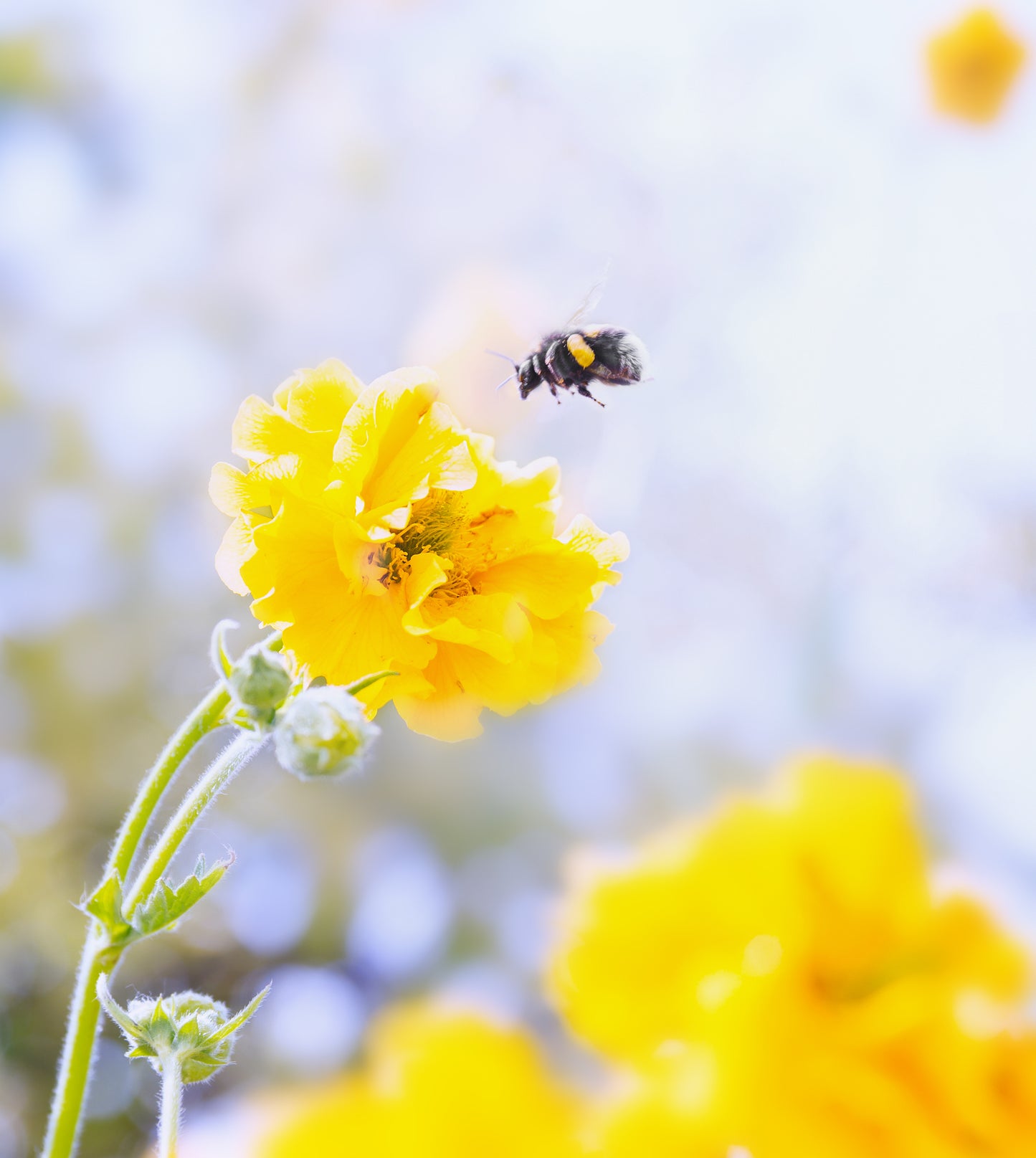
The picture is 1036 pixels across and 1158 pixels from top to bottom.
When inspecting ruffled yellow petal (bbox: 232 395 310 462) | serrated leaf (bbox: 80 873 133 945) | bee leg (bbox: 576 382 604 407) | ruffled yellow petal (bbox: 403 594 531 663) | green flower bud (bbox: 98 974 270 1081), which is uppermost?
bee leg (bbox: 576 382 604 407)

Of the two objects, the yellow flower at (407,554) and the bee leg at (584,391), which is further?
the bee leg at (584,391)

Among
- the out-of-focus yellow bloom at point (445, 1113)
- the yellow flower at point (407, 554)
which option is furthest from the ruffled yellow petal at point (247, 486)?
the out-of-focus yellow bloom at point (445, 1113)

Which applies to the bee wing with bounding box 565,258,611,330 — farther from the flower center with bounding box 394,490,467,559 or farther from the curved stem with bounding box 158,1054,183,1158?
the curved stem with bounding box 158,1054,183,1158

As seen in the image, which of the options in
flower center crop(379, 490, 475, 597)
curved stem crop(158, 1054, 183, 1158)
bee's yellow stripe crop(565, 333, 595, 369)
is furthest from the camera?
bee's yellow stripe crop(565, 333, 595, 369)

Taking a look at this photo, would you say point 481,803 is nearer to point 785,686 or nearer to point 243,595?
point 785,686

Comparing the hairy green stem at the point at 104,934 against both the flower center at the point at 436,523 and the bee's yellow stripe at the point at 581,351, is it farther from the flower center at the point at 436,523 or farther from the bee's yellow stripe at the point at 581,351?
the bee's yellow stripe at the point at 581,351

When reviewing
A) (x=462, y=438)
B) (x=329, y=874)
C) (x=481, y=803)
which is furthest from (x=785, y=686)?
(x=462, y=438)

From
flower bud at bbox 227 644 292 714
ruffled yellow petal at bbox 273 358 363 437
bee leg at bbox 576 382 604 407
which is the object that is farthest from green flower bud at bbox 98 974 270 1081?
bee leg at bbox 576 382 604 407

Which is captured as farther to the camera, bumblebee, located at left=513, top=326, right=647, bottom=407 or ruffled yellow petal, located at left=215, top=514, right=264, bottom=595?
bumblebee, located at left=513, top=326, right=647, bottom=407

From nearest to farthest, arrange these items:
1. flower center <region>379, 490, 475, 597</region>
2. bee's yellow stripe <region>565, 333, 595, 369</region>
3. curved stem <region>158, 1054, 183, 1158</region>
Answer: curved stem <region>158, 1054, 183, 1158</region> → flower center <region>379, 490, 475, 597</region> → bee's yellow stripe <region>565, 333, 595, 369</region>
